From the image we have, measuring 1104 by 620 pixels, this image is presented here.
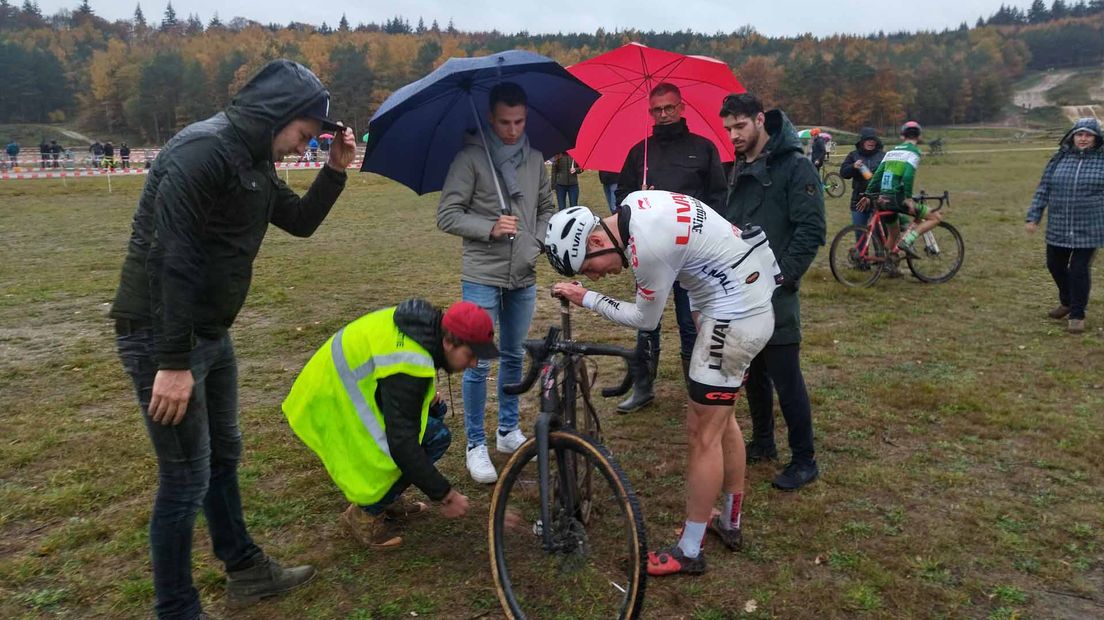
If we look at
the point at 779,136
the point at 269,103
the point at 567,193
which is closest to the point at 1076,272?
the point at 779,136

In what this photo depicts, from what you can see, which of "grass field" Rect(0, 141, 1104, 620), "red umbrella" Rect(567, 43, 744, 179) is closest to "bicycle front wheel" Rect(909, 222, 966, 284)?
"grass field" Rect(0, 141, 1104, 620)

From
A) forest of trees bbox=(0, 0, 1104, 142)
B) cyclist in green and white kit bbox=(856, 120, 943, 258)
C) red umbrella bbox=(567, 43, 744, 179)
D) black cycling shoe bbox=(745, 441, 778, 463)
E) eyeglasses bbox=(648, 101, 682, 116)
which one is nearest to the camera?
black cycling shoe bbox=(745, 441, 778, 463)

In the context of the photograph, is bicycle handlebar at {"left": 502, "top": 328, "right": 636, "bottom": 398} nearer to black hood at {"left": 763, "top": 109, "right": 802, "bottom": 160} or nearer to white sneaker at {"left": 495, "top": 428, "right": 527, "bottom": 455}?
white sneaker at {"left": 495, "top": 428, "right": 527, "bottom": 455}

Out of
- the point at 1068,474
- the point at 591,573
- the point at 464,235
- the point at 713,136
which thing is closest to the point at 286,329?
the point at 464,235

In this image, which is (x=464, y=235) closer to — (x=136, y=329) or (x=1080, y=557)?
(x=136, y=329)

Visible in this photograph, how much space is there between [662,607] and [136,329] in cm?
245

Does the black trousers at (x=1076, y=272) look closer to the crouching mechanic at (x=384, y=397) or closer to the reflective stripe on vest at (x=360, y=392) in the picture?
the crouching mechanic at (x=384, y=397)

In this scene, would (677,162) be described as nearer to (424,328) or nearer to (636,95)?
(636,95)

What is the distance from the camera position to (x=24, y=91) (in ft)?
351

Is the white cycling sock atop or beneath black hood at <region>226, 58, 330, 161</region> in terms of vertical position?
beneath

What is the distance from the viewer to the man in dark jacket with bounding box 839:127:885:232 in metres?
10.5

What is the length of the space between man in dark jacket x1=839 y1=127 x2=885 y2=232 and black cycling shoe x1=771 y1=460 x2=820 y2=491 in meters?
6.90

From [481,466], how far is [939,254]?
868cm

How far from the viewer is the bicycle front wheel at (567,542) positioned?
2957 mm
